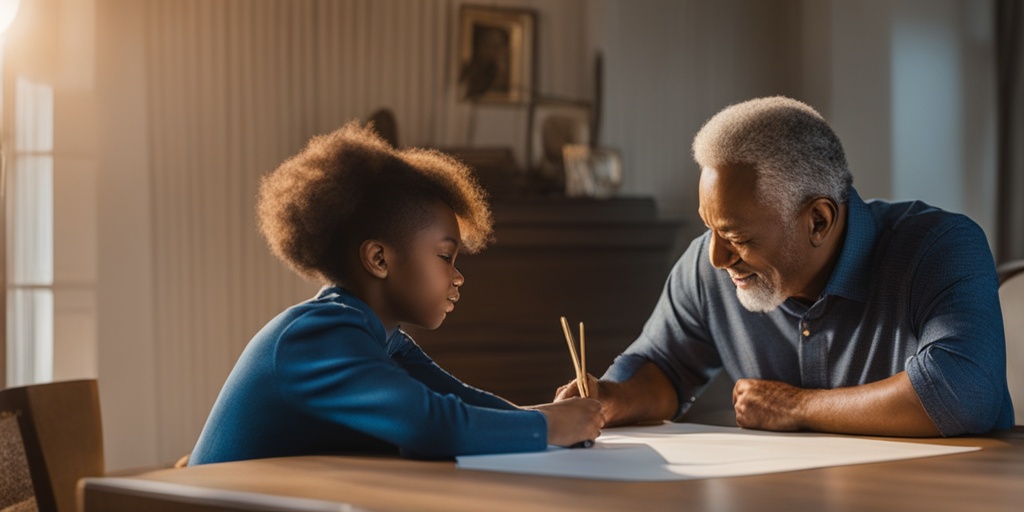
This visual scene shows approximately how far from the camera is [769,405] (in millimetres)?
1722

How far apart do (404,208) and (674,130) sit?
3.75m

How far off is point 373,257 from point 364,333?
0.67 feet

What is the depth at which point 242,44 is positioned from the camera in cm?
459

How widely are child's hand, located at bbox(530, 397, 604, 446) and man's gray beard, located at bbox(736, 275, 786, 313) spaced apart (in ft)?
1.88

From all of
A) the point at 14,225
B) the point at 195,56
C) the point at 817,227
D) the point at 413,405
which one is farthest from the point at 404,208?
the point at 195,56

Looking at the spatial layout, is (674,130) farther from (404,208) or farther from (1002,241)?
(404,208)

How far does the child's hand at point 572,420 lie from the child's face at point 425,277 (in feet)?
0.72

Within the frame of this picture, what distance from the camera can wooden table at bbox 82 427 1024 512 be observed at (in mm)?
1019

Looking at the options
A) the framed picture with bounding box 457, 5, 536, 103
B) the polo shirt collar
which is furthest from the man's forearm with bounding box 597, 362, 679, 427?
the framed picture with bounding box 457, 5, 536, 103

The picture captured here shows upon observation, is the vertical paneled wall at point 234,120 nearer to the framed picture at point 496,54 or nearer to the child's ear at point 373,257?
the framed picture at point 496,54

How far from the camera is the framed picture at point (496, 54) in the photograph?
16.1 ft

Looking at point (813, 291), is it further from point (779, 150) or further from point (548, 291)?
point (548, 291)

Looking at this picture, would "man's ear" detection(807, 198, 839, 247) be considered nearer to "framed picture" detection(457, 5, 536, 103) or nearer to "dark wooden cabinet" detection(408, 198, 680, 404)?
"dark wooden cabinet" detection(408, 198, 680, 404)

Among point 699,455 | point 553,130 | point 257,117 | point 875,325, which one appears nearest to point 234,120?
point 257,117
